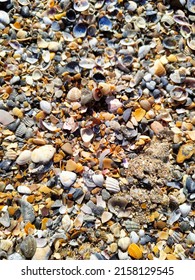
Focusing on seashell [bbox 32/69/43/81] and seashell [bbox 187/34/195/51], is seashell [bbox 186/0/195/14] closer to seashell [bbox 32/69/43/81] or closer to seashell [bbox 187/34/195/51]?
seashell [bbox 187/34/195/51]

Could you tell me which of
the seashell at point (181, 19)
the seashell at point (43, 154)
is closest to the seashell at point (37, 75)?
the seashell at point (43, 154)

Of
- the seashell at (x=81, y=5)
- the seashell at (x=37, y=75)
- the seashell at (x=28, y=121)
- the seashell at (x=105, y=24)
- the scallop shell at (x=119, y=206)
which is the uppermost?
the seashell at (x=81, y=5)

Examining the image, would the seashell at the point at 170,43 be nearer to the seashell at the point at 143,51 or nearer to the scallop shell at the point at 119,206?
the seashell at the point at 143,51

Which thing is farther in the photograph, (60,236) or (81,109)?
(81,109)

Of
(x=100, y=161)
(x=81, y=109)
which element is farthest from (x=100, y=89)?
(x=100, y=161)

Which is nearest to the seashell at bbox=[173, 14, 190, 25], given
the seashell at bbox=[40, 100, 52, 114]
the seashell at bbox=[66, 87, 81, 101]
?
the seashell at bbox=[66, 87, 81, 101]

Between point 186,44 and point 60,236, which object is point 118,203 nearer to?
point 60,236
